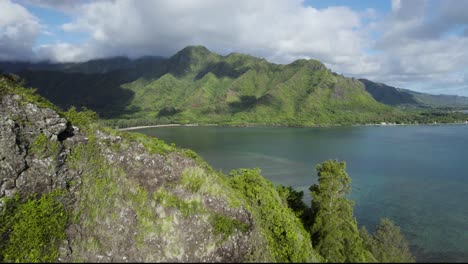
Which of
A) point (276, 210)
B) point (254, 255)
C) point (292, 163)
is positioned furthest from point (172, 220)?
point (292, 163)

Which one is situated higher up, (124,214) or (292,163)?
(124,214)

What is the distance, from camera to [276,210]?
25.7 m

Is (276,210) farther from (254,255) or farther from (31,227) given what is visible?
(31,227)

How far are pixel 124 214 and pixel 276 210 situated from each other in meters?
12.7

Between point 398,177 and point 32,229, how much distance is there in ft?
283

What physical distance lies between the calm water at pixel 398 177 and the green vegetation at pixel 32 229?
4183 centimetres

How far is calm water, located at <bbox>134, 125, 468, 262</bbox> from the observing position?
46.8m

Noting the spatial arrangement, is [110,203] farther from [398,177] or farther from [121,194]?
[398,177]

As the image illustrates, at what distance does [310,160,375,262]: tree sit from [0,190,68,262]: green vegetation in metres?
17.8

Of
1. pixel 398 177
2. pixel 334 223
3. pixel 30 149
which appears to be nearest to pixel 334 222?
pixel 334 223

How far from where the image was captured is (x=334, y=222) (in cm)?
2298

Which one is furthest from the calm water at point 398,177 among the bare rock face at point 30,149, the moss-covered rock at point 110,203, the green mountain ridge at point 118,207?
the bare rock face at point 30,149

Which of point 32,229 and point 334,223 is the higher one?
point 32,229

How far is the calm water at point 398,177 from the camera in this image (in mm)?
46756
